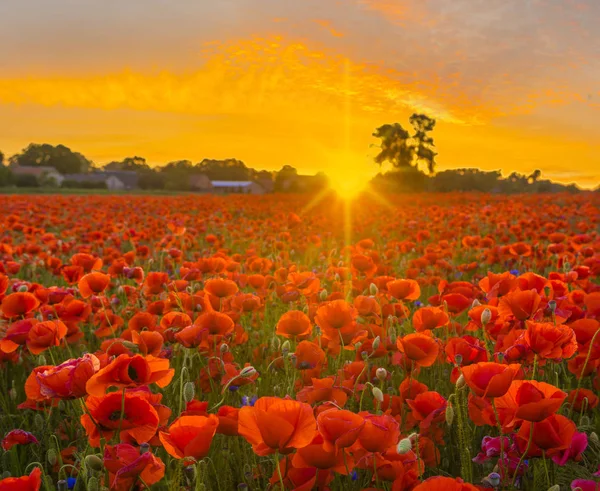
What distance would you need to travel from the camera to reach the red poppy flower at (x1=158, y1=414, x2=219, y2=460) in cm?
131

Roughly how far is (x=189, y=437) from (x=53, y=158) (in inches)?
3768

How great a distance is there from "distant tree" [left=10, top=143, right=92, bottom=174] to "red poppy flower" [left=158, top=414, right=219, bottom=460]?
9412cm

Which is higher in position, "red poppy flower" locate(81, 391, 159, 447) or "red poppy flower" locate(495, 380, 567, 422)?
"red poppy flower" locate(495, 380, 567, 422)

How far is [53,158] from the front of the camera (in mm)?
87875

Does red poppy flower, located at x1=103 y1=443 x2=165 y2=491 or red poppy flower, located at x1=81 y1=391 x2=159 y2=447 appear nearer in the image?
red poppy flower, located at x1=103 y1=443 x2=165 y2=491

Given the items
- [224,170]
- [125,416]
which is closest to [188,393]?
[125,416]

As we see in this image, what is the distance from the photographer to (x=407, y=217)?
34.3 ft

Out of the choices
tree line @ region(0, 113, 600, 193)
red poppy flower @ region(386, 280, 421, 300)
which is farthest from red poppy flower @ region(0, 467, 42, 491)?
tree line @ region(0, 113, 600, 193)

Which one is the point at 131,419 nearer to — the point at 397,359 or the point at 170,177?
the point at 397,359

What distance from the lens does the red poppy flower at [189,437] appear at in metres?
1.31

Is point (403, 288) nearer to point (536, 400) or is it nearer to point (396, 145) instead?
point (536, 400)

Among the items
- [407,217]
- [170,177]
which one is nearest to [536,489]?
[407,217]

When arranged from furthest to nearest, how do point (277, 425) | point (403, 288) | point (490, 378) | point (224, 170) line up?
point (224, 170) < point (403, 288) < point (490, 378) < point (277, 425)

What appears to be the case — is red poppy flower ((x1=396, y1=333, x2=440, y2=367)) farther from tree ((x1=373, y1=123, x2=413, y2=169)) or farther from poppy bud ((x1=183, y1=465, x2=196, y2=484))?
tree ((x1=373, y1=123, x2=413, y2=169))
